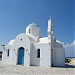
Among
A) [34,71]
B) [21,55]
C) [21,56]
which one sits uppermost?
[21,55]

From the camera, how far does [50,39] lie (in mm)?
20828

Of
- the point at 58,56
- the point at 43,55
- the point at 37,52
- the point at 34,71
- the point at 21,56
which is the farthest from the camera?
the point at 21,56

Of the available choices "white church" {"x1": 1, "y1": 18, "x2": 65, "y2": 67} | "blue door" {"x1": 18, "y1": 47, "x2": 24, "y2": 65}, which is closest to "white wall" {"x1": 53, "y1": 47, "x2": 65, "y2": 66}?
"white church" {"x1": 1, "y1": 18, "x2": 65, "y2": 67}

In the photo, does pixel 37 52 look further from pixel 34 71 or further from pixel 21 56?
pixel 34 71

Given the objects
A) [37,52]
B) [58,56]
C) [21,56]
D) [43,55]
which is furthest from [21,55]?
[58,56]

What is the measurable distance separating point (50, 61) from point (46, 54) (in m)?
1.27

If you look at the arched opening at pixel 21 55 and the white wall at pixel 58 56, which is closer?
the white wall at pixel 58 56

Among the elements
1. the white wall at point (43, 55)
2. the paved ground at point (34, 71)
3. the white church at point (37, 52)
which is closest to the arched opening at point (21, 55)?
the white church at point (37, 52)

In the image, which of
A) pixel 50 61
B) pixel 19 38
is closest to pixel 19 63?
pixel 19 38

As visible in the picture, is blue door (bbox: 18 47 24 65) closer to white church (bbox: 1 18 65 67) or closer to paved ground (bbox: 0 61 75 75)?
white church (bbox: 1 18 65 67)

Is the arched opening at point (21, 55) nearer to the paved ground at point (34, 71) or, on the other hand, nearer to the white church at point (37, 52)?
the white church at point (37, 52)

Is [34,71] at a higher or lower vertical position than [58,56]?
lower

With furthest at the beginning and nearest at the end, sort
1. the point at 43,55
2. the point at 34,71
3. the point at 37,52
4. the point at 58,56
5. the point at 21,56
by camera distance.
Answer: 1. the point at 21,56
2. the point at 58,56
3. the point at 37,52
4. the point at 43,55
5. the point at 34,71

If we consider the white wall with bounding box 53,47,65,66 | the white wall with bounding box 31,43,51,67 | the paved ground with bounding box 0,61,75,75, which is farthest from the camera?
the white wall with bounding box 53,47,65,66
